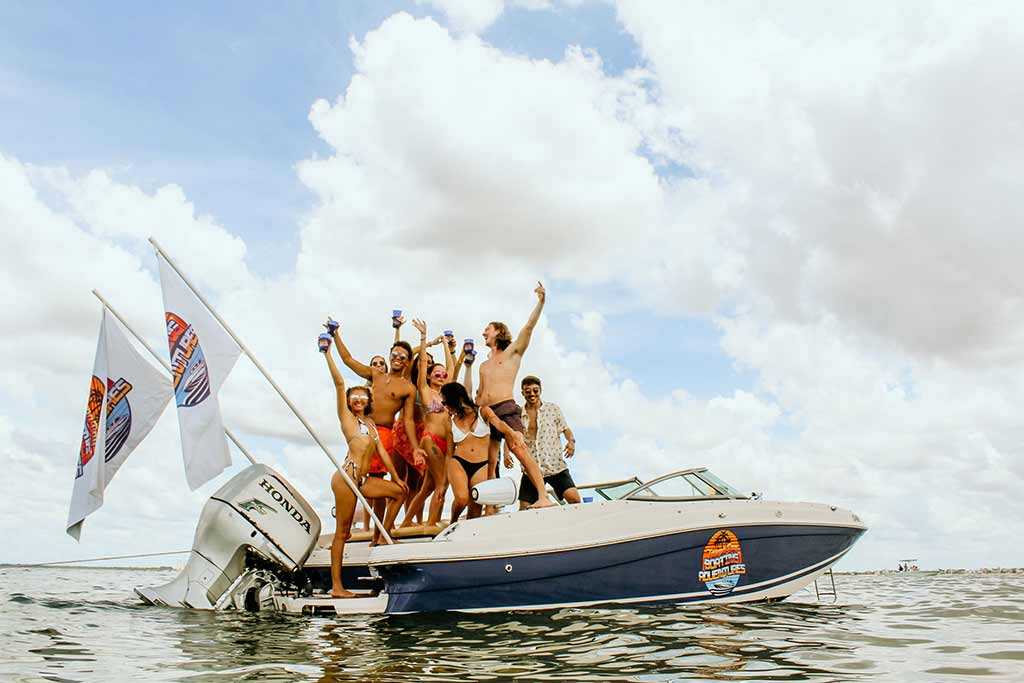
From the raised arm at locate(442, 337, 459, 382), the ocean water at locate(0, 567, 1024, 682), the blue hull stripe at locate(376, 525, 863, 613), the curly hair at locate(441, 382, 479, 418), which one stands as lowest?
the ocean water at locate(0, 567, 1024, 682)

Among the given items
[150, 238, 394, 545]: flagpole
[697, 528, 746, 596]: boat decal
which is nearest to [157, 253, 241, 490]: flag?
[150, 238, 394, 545]: flagpole

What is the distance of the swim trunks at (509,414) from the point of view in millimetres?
8695

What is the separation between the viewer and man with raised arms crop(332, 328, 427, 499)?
377 inches

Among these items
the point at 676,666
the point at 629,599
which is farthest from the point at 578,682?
the point at 629,599

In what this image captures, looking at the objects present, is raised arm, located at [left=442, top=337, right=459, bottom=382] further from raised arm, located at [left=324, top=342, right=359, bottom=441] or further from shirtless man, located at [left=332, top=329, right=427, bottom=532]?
raised arm, located at [left=324, top=342, right=359, bottom=441]

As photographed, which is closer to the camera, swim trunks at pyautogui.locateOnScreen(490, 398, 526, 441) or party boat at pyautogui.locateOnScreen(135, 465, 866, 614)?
party boat at pyautogui.locateOnScreen(135, 465, 866, 614)

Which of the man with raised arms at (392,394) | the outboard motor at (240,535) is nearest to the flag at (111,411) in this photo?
the outboard motor at (240,535)

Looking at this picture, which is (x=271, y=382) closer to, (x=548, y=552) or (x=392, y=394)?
(x=392, y=394)

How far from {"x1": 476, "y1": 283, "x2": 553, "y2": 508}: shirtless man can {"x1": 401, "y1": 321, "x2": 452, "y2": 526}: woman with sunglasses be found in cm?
51

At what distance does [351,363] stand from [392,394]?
0.73 meters

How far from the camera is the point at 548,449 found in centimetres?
897

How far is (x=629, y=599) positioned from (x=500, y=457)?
2057 mm

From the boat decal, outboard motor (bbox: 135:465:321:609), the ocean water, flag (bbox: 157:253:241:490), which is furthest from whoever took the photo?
outboard motor (bbox: 135:465:321:609)

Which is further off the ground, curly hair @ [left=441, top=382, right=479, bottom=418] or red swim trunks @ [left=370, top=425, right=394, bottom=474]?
curly hair @ [left=441, top=382, right=479, bottom=418]
